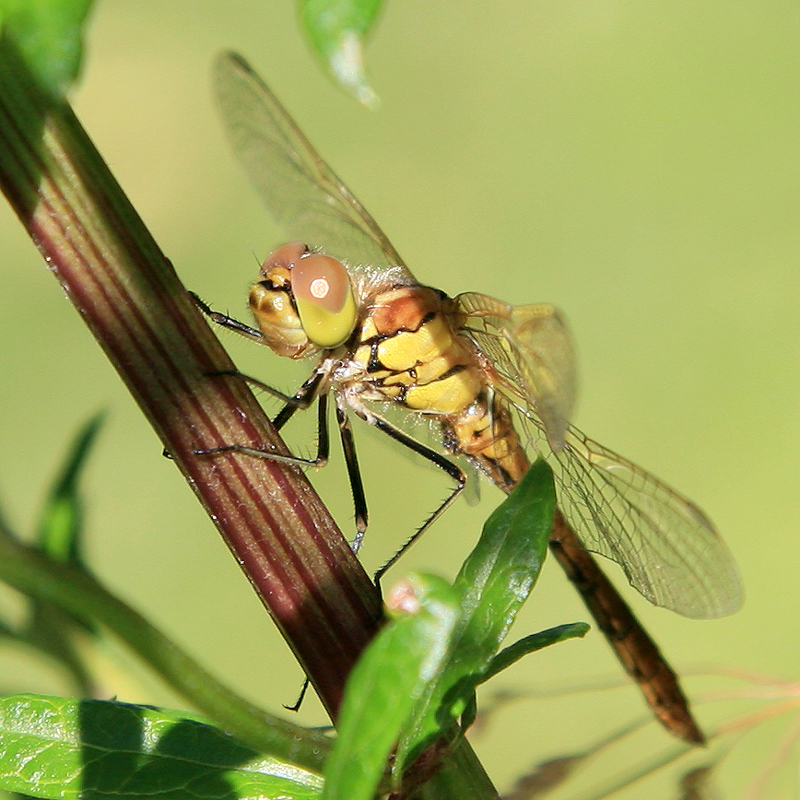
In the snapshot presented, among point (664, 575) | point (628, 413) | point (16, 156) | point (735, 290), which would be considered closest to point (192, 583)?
point (628, 413)

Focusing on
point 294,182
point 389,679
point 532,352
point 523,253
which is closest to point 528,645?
point 389,679

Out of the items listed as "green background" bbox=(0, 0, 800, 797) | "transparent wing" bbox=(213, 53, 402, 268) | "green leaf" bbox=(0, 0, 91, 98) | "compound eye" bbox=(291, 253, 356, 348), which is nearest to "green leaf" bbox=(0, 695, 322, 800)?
"green leaf" bbox=(0, 0, 91, 98)

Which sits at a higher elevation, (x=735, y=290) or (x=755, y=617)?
(x=735, y=290)

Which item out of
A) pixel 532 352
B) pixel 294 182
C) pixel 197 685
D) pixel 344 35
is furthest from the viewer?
pixel 294 182

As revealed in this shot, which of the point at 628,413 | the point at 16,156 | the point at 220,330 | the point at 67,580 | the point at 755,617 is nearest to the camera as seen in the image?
the point at 16,156

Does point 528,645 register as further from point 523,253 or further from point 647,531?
point 523,253

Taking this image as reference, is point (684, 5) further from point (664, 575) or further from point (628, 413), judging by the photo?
point (664, 575)

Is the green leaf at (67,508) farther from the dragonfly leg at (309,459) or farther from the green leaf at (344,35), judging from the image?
the green leaf at (344,35)
